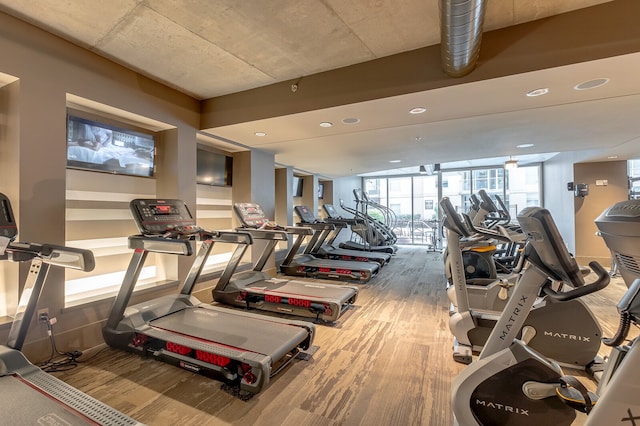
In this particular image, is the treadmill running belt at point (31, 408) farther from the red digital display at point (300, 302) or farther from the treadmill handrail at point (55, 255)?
the red digital display at point (300, 302)

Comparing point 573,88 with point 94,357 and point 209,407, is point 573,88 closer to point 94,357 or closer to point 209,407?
point 209,407

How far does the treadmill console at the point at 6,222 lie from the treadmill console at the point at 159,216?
85 centimetres

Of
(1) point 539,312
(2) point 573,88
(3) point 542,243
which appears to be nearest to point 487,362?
(3) point 542,243

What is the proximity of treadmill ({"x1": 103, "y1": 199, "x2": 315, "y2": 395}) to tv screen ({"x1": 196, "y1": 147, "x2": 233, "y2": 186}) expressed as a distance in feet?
5.77

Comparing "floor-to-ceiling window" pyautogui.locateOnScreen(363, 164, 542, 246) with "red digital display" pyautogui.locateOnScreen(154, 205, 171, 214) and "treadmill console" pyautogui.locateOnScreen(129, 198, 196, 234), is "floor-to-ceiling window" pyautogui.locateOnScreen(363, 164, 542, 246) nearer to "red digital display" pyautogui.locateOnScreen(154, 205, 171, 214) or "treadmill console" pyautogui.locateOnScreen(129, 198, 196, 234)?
"treadmill console" pyautogui.locateOnScreen(129, 198, 196, 234)

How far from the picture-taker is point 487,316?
9.00ft

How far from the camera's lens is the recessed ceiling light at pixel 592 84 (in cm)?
272

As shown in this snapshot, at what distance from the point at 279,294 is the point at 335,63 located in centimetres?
289

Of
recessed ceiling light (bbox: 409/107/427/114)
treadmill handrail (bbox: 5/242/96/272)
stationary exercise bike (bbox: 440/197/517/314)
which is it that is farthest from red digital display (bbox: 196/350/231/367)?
recessed ceiling light (bbox: 409/107/427/114)

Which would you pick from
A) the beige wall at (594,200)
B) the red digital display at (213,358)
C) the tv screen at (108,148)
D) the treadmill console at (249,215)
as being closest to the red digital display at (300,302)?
the treadmill console at (249,215)

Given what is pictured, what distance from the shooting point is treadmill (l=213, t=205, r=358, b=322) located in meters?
3.56

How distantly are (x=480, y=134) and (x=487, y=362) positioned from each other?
4.05m

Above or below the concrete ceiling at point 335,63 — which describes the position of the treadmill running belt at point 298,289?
below

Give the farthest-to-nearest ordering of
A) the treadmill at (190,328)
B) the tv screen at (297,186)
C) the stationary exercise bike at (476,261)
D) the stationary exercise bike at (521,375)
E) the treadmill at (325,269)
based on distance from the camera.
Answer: the tv screen at (297,186), the treadmill at (325,269), the stationary exercise bike at (476,261), the treadmill at (190,328), the stationary exercise bike at (521,375)
